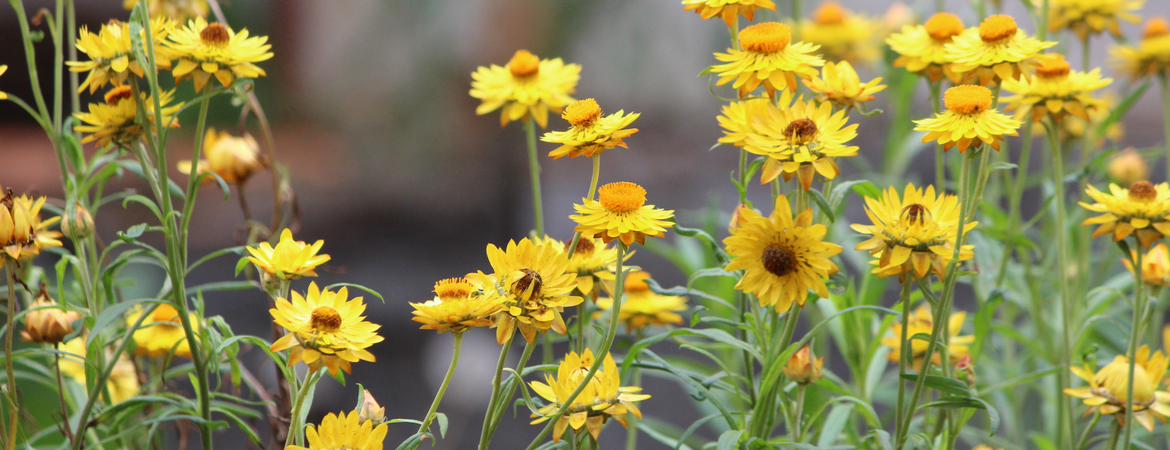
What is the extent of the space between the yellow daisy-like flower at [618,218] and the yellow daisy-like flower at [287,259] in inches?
6.8

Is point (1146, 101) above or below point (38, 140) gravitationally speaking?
above

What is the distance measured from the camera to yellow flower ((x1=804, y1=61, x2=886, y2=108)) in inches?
23.5

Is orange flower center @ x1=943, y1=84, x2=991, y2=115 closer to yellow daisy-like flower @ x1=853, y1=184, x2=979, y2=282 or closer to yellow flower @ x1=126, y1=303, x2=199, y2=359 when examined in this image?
yellow daisy-like flower @ x1=853, y1=184, x2=979, y2=282

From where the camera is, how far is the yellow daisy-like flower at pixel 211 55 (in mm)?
573

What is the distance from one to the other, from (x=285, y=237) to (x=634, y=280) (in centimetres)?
35

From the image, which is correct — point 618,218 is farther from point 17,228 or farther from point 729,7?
point 17,228

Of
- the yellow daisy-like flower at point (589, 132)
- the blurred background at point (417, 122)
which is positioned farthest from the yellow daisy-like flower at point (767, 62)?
the blurred background at point (417, 122)

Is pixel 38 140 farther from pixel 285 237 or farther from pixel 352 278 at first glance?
pixel 285 237

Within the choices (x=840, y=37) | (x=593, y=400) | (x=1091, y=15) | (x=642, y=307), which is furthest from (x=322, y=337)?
(x=840, y=37)

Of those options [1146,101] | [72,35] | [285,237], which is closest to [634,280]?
[285,237]

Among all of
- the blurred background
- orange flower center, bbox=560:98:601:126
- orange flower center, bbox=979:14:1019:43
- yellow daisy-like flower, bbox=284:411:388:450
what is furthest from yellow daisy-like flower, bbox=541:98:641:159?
the blurred background

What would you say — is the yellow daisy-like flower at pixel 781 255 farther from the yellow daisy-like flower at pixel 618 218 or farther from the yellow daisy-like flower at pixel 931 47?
the yellow daisy-like flower at pixel 931 47

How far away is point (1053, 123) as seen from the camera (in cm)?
73

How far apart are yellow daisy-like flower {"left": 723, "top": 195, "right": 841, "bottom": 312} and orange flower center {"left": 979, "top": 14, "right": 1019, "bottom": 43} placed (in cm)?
24
